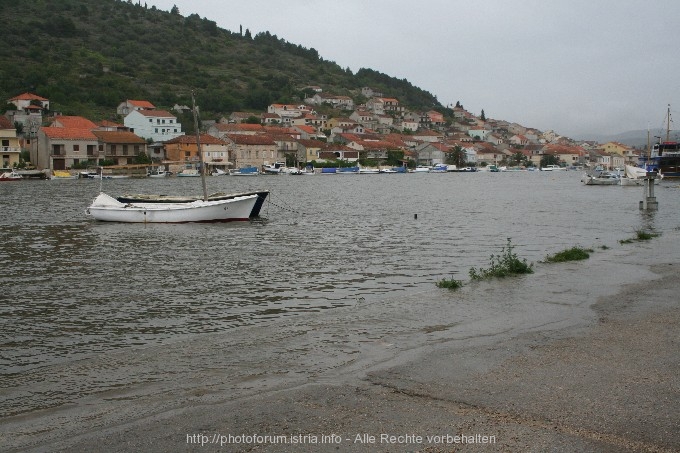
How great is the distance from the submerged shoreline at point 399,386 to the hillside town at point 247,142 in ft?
110

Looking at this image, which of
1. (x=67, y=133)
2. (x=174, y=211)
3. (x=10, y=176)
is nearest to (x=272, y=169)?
(x=67, y=133)

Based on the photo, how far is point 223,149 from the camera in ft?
327

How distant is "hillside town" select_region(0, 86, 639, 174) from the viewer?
266 ft

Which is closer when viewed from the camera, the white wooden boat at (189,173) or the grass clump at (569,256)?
the grass clump at (569,256)

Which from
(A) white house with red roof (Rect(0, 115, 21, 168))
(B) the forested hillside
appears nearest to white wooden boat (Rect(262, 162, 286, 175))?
(B) the forested hillside

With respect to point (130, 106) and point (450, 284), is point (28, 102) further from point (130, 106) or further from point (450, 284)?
point (450, 284)

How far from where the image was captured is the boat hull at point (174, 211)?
30.8m

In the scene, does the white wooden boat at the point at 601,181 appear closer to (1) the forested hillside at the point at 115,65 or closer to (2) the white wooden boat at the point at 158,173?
(2) the white wooden boat at the point at 158,173

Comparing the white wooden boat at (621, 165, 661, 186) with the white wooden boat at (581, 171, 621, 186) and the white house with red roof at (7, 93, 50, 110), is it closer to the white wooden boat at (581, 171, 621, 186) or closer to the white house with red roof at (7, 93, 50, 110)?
the white wooden boat at (581, 171, 621, 186)

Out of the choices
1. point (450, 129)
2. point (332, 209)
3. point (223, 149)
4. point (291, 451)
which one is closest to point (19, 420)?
point (291, 451)

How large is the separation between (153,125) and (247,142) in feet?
49.8

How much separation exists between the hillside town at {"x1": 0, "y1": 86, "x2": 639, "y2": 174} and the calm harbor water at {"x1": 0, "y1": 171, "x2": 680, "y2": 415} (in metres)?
16.0

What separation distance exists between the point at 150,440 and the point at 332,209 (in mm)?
33581

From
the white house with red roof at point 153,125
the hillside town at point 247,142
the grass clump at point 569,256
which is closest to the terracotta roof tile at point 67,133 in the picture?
the hillside town at point 247,142
